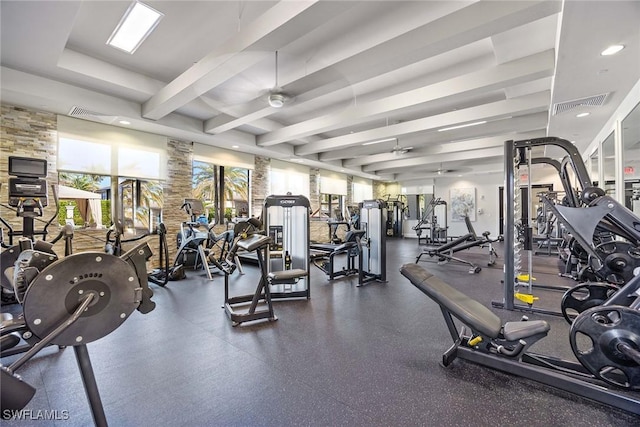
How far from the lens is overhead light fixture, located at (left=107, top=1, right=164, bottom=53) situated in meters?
3.14

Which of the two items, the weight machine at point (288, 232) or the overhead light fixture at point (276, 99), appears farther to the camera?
the weight machine at point (288, 232)

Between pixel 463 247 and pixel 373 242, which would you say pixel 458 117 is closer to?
pixel 463 247

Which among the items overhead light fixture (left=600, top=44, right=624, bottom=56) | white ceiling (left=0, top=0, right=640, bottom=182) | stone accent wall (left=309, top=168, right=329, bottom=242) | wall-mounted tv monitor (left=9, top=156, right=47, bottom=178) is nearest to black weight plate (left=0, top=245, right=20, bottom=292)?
wall-mounted tv monitor (left=9, top=156, right=47, bottom=178)

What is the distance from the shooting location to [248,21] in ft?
11.3

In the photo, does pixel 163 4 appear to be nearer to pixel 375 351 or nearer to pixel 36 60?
pixel 36 60

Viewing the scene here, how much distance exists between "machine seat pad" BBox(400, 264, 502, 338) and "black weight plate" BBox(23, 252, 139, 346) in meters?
1.92

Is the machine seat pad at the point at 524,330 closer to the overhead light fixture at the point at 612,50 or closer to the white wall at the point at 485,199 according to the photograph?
the overhead light fixture at the point at 612,50

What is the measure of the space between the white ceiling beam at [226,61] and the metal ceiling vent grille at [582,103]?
4.28 meters

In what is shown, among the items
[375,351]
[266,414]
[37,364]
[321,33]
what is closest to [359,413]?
[266,414]

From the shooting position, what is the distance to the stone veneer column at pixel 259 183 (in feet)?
28.2

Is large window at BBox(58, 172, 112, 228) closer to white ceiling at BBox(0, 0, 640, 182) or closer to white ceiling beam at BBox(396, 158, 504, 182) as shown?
white ceiling at BBox(0, 0, 640, 182)

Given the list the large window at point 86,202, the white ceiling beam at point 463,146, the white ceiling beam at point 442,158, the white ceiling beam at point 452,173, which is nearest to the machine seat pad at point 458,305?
the large window at point 86,202

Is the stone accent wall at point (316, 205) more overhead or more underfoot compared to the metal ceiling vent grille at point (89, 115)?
more underfoot

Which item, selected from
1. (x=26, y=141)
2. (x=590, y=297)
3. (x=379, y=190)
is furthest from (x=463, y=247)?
(x=379, y=190)
